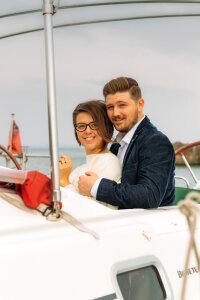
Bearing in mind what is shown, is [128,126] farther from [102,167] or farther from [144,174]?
[144,174]

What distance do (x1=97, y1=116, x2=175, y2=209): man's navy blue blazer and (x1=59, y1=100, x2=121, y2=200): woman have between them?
0.17 meters

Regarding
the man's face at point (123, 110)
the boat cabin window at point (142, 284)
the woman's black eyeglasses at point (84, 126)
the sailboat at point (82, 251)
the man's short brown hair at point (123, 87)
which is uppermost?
the man's short brown hair at point (123, 87)

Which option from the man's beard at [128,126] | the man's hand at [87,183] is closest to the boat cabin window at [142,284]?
the man's hand at [87,183]

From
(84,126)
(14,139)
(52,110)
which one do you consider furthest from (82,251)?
(14,139)

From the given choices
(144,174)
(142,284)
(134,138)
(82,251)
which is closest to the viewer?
(82,251)

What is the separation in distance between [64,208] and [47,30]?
0.48 metres

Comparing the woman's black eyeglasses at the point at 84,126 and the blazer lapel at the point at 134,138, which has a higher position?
the woman's black eyeglasses at the point at 84,126

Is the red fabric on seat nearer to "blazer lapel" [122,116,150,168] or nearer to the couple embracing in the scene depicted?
the couple embracing

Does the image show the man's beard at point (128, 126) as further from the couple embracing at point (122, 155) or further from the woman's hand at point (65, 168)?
the woman's hand at point (65, 168)

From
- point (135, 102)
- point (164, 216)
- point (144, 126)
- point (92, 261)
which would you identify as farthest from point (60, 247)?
point (135, 102)

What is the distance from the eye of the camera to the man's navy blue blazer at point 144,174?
4.69ft

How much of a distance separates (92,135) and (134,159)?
28 cm

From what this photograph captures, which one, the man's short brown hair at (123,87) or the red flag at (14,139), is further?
the red flag at (14,139)

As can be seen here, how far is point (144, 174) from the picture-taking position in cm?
150
